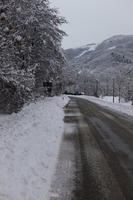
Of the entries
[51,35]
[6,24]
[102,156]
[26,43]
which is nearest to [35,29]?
[26,43]

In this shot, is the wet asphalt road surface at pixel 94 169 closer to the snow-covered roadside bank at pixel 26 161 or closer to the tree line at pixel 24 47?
the snow-covered roadside bank at pixel 26 161

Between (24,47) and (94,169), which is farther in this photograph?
(24,47)

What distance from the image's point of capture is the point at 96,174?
719 centimetres

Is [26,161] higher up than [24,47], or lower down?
lower down

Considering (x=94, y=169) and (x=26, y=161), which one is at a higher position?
(x=26, y=161)

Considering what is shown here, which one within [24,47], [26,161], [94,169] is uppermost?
[24,47]

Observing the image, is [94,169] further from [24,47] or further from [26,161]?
[24,47]

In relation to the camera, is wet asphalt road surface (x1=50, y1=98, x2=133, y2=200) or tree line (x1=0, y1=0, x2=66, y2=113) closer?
wet asphalt road surface (x1=50, y1=98, x2=133, y2=200)

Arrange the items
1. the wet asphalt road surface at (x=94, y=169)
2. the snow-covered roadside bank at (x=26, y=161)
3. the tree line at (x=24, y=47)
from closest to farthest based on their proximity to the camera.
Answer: the snow-covered roadside bank at (x=26, y=161), the wet asphalt road surface at (x=94, y=169), the tree line at (x=24, y=47)

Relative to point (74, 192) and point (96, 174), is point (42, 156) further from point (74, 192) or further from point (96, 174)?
point (74, 192)

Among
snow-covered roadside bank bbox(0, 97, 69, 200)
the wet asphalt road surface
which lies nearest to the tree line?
snow-covered roadside bank bbox(0, 97, 69, 200)

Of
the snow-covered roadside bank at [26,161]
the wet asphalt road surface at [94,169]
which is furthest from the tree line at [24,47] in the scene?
the wet asphalt road surface at [94,169]

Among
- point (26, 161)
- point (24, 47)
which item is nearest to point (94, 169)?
point (26, 161)

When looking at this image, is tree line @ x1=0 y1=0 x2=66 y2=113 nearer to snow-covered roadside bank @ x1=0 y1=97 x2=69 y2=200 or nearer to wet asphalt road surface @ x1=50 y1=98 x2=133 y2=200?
snow-covered roadside bank @ x1=0 y1=97 x2=69 y2=200
